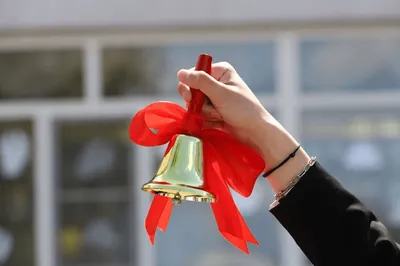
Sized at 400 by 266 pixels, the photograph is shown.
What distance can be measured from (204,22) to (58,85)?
1.16m

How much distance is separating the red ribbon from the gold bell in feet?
0.10

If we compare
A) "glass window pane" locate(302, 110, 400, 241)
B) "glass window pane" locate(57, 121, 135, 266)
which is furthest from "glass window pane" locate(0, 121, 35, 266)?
"glass window pane" locate(302, 110, 400, 241)

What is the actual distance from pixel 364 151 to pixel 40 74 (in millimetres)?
2411

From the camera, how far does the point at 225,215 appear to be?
159cm

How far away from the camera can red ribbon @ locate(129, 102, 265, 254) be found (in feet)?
5.18

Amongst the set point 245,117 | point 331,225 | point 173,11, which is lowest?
point 331,225

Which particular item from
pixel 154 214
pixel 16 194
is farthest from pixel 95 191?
pixel 154 214

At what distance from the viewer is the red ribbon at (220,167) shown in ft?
5.18

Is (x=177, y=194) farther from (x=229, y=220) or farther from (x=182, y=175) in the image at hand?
(x=229, y=220)

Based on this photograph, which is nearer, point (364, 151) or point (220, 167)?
point (220, 167)

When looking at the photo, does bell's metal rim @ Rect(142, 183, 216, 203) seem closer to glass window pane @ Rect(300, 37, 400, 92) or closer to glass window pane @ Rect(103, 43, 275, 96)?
glass window pane @ Rect(103, 43, 275, 96)

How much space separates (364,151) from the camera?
5508mm

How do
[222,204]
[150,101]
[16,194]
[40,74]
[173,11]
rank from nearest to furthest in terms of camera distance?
[222,204] < [173,11] < [150,101] < [40,74] < [16,194]

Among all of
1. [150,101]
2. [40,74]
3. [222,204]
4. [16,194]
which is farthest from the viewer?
[16,194]
